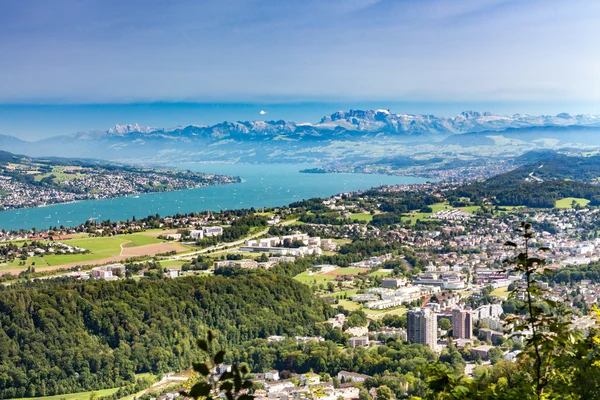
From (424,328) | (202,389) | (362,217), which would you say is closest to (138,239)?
(362,217)

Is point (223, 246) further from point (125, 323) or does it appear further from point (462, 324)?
point (462, 324)

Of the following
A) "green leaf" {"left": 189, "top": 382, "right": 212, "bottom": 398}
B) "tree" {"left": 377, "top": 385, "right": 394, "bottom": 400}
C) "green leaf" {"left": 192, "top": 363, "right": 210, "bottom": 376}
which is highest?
"green leaf" {"left": 192, "top": 363, "right": 210, "bottom": 376}

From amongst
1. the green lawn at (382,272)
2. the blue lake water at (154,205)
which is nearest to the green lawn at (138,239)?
the green lawn at (382,272)

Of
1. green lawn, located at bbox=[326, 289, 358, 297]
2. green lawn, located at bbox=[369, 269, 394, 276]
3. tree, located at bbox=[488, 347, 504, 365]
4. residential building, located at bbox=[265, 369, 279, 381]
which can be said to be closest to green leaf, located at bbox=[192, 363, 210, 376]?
residential building, located at bbox=[265, 369, 279, 381]

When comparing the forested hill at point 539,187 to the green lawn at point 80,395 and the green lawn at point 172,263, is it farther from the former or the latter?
the green lawn at point 80,395

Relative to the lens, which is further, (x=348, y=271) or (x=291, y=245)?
(x=291, y=245)

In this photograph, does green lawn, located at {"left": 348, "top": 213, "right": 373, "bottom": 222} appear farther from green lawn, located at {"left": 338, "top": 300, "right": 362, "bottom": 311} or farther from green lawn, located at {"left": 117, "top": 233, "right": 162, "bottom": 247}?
green lawn, located at {"left": 338, "top": 300, "right": 362, "bottom": 311}
